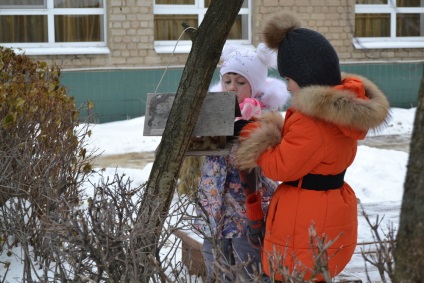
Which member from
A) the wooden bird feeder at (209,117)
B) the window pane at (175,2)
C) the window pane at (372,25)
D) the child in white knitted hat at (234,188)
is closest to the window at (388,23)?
the window pane at (372,25)

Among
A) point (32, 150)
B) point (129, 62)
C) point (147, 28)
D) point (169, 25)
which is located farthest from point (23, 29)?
point (32, 150)

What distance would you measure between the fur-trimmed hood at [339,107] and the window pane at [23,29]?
9.89m

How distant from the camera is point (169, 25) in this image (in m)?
13.2

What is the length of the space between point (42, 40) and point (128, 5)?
55.5 inches

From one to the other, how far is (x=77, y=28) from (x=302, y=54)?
32.1 feet

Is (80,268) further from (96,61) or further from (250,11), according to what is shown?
(250,11)

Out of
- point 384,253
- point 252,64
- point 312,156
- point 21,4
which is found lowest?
point 384,253

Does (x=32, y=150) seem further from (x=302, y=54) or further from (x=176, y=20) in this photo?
(x=176, y=20)

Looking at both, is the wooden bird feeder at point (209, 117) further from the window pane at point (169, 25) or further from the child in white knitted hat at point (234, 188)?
the window pane at point (169, 25)

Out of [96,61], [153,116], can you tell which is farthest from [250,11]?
[153,116]

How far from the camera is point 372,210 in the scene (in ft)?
22.1

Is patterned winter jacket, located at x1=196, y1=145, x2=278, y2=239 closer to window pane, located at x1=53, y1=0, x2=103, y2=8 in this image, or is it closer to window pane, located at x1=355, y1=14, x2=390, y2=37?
window pane, located at x1=53, y1=0, x2=103, y2=8

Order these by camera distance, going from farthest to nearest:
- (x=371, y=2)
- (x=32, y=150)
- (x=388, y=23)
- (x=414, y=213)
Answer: (x=388, y=23), (x=371, y=2), (x=32, y=150), (x=414, y=213)

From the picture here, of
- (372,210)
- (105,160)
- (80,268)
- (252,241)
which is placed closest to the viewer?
(80,268)
